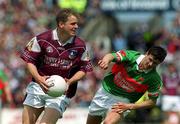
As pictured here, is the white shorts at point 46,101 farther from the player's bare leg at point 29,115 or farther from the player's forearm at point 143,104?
the player's forearm at point 143,104

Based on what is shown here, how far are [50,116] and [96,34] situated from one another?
14.0 m

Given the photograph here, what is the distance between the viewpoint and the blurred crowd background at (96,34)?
20.1 meters

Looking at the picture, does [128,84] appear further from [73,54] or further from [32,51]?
[32,51]

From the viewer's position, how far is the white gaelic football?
34.2 feet

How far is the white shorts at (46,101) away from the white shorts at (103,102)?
63 cm

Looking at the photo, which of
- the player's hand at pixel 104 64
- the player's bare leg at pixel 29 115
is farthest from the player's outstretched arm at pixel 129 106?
the player's bare leg at pixel 29 115

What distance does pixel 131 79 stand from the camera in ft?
36.2

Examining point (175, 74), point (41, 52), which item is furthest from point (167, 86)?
point (41, 52)

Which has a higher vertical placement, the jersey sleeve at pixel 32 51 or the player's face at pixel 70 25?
the player's face at pixel 70 25

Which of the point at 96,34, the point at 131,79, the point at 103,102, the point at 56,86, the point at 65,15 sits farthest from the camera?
the point at 96,34

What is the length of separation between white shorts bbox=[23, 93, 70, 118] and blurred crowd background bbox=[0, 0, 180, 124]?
8.55m

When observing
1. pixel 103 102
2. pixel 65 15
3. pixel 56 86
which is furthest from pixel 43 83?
pixel 103 102

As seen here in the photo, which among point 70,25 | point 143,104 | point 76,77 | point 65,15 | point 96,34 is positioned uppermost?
point 65,15

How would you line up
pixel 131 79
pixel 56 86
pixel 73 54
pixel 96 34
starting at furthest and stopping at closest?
pixel 96 34
pixel 131 79
pixel 73 54
pixel 56 86
